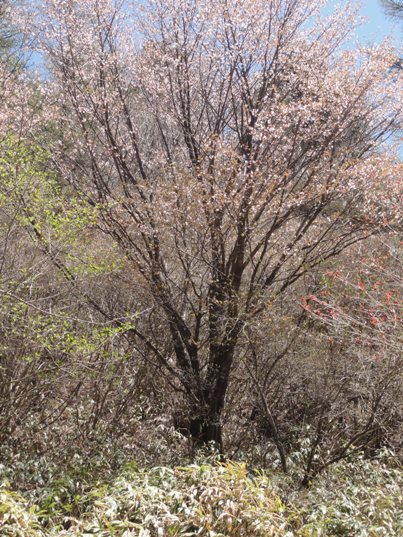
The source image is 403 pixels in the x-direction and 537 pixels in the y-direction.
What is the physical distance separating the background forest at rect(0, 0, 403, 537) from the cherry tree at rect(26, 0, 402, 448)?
0.04 meters

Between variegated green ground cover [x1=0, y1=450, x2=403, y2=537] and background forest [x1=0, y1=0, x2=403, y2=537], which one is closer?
variegated green ground cover [x1=0, y1=450, x2=403, y2=537]

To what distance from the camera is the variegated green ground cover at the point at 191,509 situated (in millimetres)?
4168

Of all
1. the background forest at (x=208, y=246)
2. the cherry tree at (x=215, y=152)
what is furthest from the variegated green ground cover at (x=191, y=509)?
the cherry tree at (x=215, y=152)

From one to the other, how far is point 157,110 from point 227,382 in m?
3.91

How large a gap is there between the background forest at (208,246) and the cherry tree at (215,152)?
0.04 m

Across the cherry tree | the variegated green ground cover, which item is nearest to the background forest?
the cherry tree

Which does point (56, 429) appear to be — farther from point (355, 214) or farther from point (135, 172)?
point (355, 214)

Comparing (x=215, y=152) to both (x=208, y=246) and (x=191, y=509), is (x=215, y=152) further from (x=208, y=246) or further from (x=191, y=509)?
(x=191, y=509)

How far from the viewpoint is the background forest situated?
23.1 feet

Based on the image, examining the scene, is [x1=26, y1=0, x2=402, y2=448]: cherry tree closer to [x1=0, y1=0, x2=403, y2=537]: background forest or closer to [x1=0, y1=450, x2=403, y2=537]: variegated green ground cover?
[x1=0, y1=0, x2=403, y2=537]: background forest

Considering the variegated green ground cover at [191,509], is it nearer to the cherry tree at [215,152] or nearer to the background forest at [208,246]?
the background forest at [208,246]

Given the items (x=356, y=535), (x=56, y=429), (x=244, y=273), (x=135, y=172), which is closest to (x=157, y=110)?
(x=135, y=172)

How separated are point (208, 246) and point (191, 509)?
154 inches

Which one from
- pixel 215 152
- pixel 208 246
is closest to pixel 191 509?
pixel 208 246
